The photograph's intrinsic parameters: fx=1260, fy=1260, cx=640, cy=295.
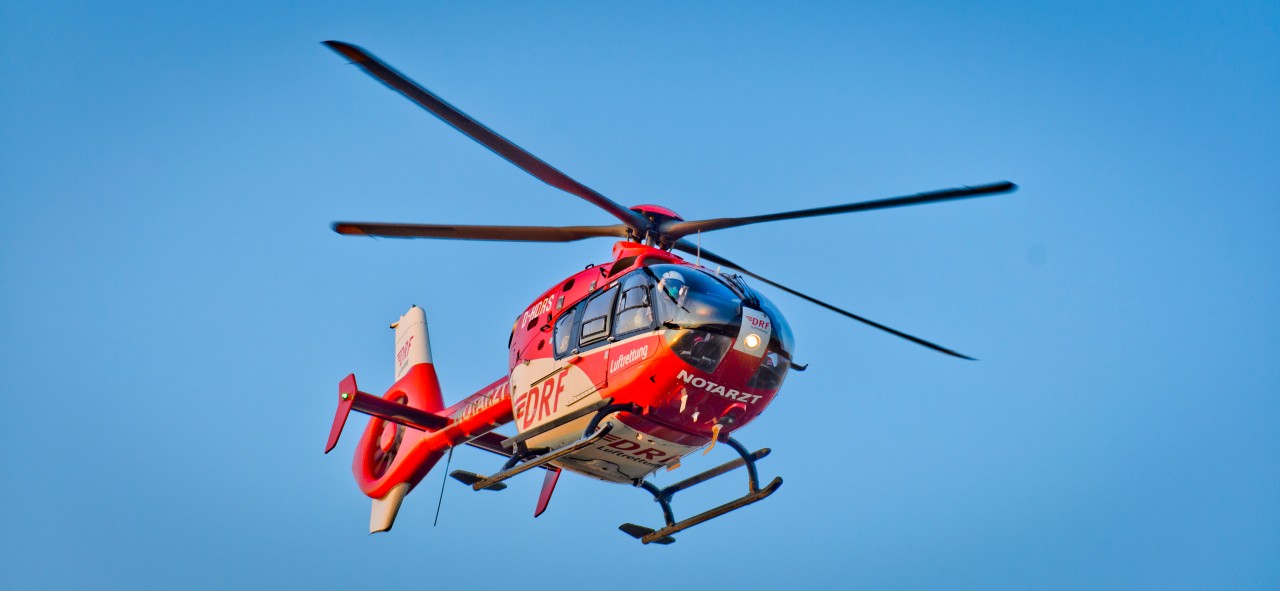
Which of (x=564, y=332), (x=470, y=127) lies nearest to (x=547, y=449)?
(x=564, y=332)

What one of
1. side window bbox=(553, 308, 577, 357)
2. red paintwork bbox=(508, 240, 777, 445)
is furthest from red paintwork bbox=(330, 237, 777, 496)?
side window bbox=(553, 308, 577, 357)

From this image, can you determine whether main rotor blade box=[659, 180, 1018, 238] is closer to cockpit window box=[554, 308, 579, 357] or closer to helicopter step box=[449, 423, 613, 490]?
cockpit window box=[554, 308, 579, 357]

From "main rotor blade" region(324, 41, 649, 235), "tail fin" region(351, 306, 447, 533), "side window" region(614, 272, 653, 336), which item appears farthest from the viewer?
"tail fin" region(351, 306, 447, 533)

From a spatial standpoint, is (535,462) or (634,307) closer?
(634,307)

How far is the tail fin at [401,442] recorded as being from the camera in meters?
18.3

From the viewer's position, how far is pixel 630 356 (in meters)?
14.1

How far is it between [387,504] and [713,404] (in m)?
6.56

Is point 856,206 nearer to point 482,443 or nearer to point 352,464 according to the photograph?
point 482,443

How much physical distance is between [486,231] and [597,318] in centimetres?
175

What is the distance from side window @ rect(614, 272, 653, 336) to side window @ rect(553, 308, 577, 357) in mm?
863

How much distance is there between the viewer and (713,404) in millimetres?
14195

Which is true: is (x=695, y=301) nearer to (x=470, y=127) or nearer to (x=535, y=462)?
(x=535, y=462)

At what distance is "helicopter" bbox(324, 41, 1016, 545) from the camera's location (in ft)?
45.1

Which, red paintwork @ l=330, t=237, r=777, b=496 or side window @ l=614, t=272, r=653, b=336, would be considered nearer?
red paintwork @ l=330, t=237, r=777, b=496
